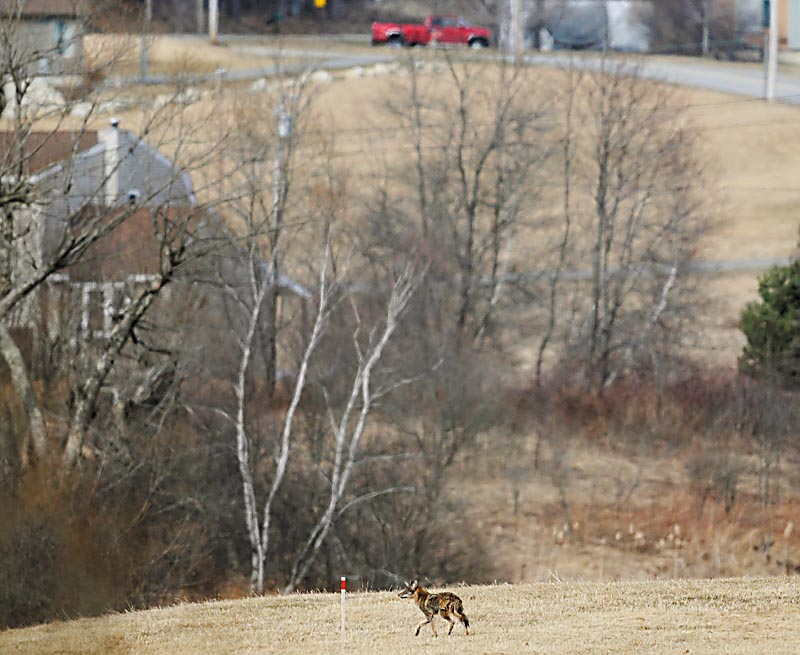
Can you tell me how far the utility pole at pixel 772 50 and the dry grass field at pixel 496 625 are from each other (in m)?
40.3

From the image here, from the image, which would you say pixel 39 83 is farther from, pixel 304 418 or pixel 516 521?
pixel 516 521

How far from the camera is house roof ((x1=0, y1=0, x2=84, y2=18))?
23.2 metres

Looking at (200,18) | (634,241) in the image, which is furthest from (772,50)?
(200,18)

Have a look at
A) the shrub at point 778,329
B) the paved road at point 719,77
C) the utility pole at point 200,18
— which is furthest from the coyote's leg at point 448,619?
the utility pole at point 200,18

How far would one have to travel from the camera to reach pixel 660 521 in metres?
29.2

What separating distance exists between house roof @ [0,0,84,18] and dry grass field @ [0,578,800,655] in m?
13.4

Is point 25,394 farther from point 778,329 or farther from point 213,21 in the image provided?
point 213,21

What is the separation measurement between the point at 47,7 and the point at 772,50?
33.5 metres

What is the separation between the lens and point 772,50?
53.5m

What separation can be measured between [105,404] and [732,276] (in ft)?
90.8

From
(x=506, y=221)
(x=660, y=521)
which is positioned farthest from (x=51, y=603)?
(x=506, y=221)

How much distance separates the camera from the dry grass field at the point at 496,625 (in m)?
10.6

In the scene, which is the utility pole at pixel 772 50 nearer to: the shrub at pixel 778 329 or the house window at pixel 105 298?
the shrub at pixel 778 329

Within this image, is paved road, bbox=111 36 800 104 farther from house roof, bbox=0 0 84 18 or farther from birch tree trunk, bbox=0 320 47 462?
birch tree trunk, bbox=0 320 47 462
